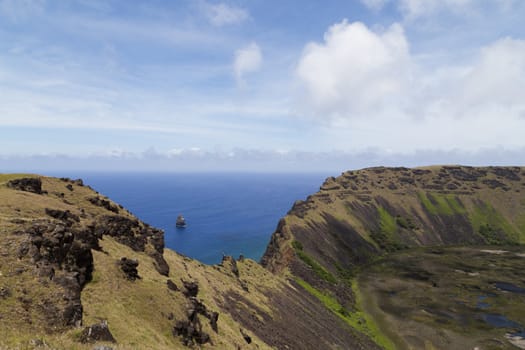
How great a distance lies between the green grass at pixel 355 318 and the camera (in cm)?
7875

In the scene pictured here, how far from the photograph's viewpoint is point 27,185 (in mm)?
51125

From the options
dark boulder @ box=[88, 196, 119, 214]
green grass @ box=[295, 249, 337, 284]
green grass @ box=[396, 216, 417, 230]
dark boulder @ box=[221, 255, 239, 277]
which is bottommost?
green grass @ box=[295, 249, 337, 284]

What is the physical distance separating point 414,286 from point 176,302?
106539mm

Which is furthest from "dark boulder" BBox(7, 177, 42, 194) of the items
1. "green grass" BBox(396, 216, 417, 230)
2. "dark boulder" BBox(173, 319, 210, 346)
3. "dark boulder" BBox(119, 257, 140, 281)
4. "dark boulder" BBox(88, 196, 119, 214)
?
"green grass" BBox(396, 216, 417, 230)

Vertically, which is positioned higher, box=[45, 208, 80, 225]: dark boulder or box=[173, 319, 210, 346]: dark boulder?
box=[45, 208, 80, 225]: dark boulder

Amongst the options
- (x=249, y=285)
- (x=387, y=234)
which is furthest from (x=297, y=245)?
(x=387, y=234)

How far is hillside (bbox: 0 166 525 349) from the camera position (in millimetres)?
26156

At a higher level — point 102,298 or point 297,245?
point 102,298

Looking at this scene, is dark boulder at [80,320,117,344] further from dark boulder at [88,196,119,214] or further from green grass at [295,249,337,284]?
green grass at [295,249,337,284]

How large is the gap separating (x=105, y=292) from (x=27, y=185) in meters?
31.9

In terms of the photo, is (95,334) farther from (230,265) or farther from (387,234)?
(387,234)

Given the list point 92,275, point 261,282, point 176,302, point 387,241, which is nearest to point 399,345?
point 261,282

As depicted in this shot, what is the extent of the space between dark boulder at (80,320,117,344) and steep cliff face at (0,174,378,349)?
7 cm

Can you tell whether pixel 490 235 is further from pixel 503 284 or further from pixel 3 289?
pixel 3 289
